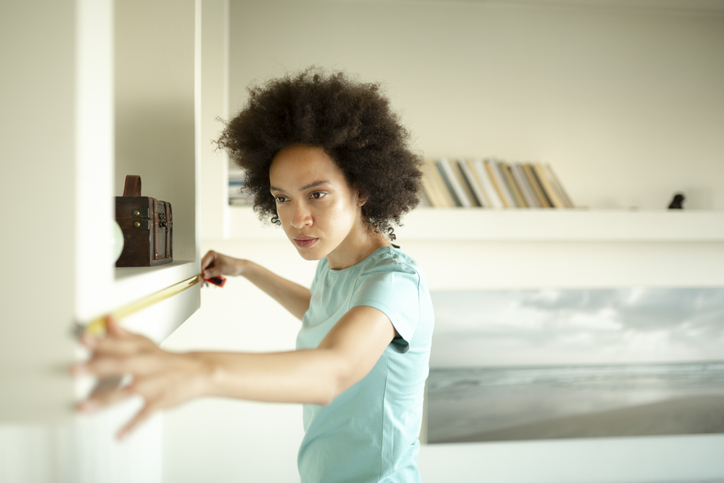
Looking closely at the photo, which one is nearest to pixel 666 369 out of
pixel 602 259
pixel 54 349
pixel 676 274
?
pixel 676 274

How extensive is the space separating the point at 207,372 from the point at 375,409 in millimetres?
792

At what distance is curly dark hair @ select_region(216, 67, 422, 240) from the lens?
4.31ft

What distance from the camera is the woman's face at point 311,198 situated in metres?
1.26

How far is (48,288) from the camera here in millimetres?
558

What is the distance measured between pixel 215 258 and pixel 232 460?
4.63 ft

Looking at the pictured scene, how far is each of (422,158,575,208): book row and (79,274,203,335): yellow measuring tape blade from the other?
57.4 inches

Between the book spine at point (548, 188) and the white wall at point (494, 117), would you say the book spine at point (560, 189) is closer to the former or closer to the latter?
the book spine at point (548, 188)

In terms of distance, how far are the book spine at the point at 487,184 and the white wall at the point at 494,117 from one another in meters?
0.18

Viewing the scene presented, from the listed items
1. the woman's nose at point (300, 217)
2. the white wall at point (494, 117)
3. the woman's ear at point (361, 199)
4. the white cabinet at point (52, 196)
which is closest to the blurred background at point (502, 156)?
the white wall at point (494, 117)

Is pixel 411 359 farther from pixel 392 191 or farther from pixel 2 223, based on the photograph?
pixel 2 223

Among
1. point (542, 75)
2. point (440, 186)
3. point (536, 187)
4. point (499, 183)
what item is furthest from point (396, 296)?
point (542, 75)

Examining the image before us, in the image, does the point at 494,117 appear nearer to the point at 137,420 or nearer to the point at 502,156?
the point at 502,156

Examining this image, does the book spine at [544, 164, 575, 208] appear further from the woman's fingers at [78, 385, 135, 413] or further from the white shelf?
the woman's fingers at [78, 385, 135, 413]

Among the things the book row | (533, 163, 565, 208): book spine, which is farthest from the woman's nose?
(533, 163, 565, 208): book spine
